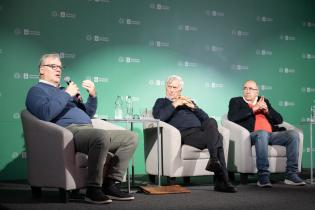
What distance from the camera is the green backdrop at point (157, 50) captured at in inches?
219

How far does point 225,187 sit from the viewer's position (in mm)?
4512

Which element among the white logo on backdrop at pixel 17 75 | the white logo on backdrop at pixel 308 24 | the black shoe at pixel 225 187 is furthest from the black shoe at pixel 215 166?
the white logo on backdrop at pixel 308 24

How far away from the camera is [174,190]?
4.53m

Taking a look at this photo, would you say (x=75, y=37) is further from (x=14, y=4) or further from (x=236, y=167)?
(x=236, y=167)

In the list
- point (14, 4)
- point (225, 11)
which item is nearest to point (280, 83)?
point (225, 11)

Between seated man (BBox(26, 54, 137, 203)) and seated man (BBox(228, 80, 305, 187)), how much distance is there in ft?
4.72

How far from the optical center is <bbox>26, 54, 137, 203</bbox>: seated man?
3812 mm

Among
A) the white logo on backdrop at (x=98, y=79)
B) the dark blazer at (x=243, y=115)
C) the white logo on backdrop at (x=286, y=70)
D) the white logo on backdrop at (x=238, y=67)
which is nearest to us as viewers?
the dark blazer at (x=243, y=115)

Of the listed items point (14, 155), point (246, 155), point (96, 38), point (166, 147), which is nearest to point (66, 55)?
point (96, 38)

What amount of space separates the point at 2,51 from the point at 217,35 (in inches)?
104

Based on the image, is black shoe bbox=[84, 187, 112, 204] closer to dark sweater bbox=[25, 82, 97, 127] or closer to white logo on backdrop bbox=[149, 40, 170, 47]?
dark sweater bbox=[25, 82, 97, 127]

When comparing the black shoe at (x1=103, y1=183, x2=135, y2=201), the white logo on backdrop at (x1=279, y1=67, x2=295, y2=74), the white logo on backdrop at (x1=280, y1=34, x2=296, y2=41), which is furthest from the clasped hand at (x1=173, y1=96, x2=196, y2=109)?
the white logo on backdrop at (x1=280, y1=34, x2=296, y2=41)

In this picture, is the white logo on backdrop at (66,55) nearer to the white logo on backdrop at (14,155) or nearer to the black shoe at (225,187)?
the white logo on backdrop at (14,155)

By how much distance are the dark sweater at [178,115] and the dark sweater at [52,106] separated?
107cm
